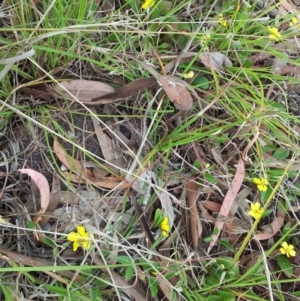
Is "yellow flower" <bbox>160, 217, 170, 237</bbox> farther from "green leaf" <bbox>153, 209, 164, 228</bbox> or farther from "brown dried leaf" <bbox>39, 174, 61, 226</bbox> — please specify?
"brown dried leaf" <bbox>39, 174, 61, 226</bbox>

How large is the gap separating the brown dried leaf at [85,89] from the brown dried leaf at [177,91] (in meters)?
0.13

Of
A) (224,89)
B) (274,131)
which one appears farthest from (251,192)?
(224,89)

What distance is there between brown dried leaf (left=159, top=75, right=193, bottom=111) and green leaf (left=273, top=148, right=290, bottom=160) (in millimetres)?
265

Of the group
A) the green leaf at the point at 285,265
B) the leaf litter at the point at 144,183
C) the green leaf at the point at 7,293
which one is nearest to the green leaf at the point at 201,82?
the leaf litter at the point at 144,183

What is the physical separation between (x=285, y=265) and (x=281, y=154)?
0.92 feet

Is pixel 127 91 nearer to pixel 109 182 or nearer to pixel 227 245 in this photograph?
pixel 109 182

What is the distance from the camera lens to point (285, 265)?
1225mm

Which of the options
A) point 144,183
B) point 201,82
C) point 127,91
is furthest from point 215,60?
point 144,183

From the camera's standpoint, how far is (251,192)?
1.26 metres

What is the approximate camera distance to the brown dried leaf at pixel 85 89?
3.71 feet

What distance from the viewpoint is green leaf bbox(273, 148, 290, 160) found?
125 cm

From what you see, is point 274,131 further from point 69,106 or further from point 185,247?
point 69,106

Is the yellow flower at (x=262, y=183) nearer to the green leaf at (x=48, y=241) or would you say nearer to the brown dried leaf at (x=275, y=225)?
the brown dried leaf at (x=275, y=225)

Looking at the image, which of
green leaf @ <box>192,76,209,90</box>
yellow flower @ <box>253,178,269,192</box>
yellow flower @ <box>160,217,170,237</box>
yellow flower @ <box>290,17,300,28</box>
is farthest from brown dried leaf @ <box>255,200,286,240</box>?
yellow flower @ <box>290,17,300,28</box>
